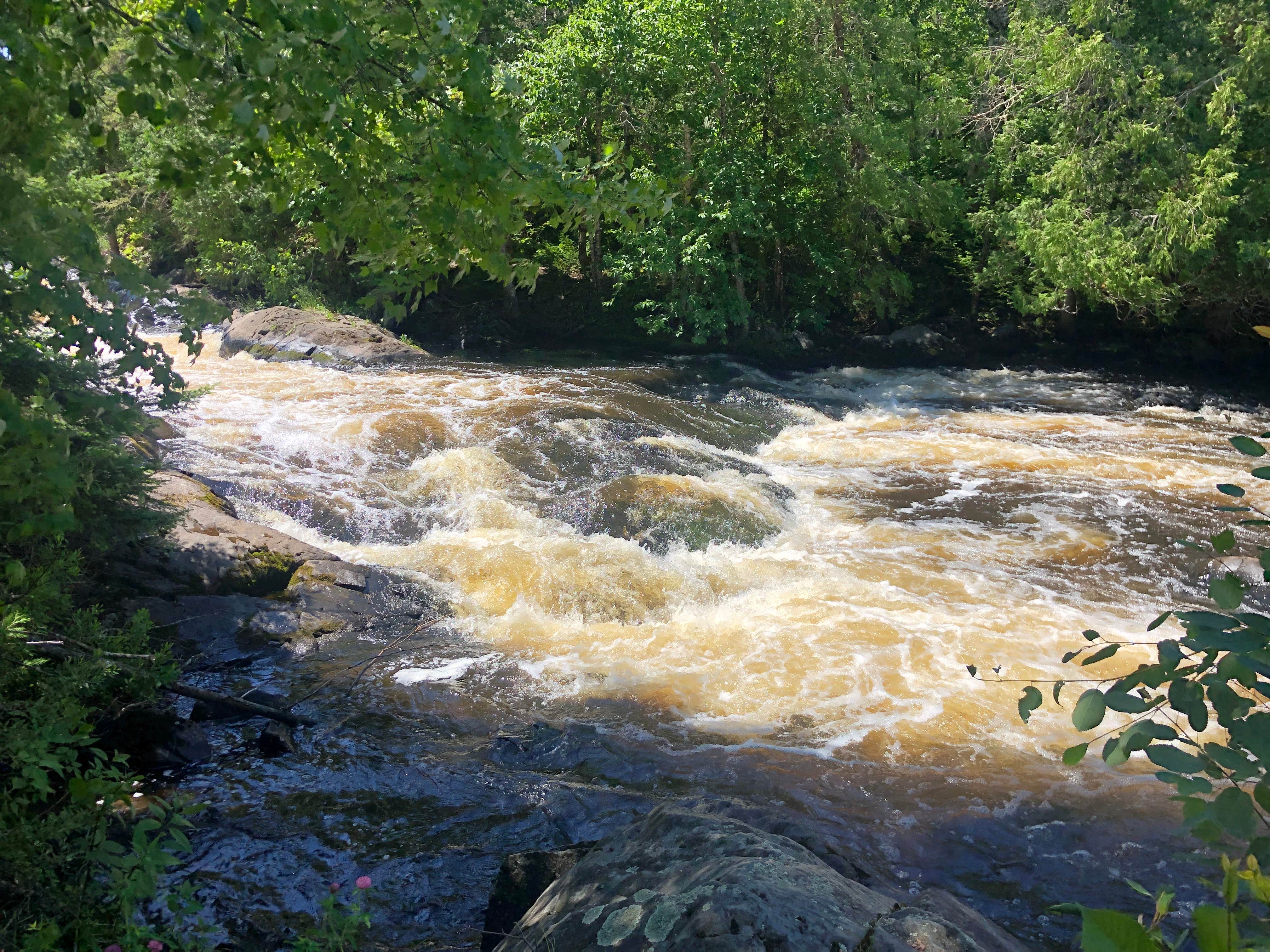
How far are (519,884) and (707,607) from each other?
167 inches

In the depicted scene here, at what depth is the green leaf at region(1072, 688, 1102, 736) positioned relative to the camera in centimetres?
152

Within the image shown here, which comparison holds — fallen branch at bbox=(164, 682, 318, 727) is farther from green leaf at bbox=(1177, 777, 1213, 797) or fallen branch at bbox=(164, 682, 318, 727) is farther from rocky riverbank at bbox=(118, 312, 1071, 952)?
green leaf at bbox=(1177, 777, 1213, 797)

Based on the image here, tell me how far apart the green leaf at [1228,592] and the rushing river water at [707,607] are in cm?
276

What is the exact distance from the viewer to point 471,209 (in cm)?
306

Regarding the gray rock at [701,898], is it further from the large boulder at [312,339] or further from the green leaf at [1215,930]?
the large boulder at [312,339]

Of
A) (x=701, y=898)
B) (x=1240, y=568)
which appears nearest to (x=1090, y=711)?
(x=701, y=898)

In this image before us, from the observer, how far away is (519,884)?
3312mm

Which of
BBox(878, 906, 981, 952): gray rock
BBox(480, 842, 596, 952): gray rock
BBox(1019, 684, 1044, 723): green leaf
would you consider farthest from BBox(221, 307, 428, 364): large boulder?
BBox(1019, 684, 1044, 723): green leaf

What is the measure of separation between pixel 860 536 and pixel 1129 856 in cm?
473

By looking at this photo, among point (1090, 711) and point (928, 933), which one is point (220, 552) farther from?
point (1090, 711)

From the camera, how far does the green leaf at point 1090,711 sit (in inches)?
59.8

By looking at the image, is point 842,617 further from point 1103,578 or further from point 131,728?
point 131,728

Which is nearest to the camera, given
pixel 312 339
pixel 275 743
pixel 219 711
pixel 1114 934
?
pixel 1114 934

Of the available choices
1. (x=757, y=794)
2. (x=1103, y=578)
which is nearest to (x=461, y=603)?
(x=757, y=794)
